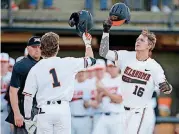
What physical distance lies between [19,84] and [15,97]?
0.18 meters

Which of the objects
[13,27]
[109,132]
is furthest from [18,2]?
[109,132]

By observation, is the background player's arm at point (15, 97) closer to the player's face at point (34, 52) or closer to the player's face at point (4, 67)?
the player's face at point (34, 52)

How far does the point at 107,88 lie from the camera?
10.3 metres

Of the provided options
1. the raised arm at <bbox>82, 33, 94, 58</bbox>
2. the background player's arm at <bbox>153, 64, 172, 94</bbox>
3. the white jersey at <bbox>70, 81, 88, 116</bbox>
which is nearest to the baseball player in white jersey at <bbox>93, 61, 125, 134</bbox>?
the white jersey at <bbox>70, 81, 88, 116</bbox>

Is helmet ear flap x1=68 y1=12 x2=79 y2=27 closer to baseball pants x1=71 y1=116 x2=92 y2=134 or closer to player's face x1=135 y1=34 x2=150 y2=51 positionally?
player's face x1=135 y1=34 x2=150 y2=51

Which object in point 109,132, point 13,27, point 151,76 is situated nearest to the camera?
point 151,76

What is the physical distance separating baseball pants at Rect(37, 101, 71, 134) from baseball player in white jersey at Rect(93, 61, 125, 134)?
222cm

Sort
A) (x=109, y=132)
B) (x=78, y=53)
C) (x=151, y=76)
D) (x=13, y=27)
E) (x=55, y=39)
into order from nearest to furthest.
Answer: (x=55, y=39)
(x=151, y=76)
(x=109, y=132)
(x=13, y=27)
(x=78, y=53)

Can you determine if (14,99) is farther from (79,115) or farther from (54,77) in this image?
(79,115)

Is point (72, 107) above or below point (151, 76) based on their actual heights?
below

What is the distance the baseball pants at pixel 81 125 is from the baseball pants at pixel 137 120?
178 cm

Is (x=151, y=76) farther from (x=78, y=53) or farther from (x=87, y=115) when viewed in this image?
(x=78, y=53)

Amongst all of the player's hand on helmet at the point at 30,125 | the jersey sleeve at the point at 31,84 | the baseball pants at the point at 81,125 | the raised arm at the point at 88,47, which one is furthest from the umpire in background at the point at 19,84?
the baseball pants at the point at 81,125

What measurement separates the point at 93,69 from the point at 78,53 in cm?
412
